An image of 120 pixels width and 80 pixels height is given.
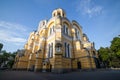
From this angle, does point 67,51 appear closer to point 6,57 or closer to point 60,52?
point 60,52

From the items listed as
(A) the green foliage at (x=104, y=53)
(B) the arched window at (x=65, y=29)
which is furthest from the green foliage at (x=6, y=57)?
(A) the green foliage at (x=104, y=53)

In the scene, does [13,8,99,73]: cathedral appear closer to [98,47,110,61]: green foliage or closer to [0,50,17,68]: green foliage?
[98,47,110,61]: green foliage

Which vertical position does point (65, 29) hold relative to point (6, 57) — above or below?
above

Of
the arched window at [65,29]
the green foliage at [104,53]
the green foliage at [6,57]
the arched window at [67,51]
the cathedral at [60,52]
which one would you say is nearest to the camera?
the cathedral at [60,52]

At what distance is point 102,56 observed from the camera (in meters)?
31.8

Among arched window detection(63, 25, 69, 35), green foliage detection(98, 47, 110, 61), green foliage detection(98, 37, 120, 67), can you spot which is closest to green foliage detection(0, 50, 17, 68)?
arched window detection(63, 25, 69, 35)

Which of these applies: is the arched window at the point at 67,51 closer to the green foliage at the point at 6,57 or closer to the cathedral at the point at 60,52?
the cathedral at the point at 60,52

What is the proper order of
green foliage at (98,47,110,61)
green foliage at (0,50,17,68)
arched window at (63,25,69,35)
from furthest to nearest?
green foliage at (0,50,17,68)
green foliage at (98,47,110,61)
arched window at (63,25,69,35)

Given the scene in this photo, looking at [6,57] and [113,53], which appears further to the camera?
[6,57]

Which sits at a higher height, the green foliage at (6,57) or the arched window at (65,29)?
the arched window at (65,29)

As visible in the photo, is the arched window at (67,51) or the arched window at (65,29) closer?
the arched window at (67,51)

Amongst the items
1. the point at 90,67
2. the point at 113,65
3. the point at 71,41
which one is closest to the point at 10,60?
the point at 71,41

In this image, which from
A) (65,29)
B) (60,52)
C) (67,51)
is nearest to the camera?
(60,52)

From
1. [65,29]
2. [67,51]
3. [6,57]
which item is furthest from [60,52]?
[6,57]
